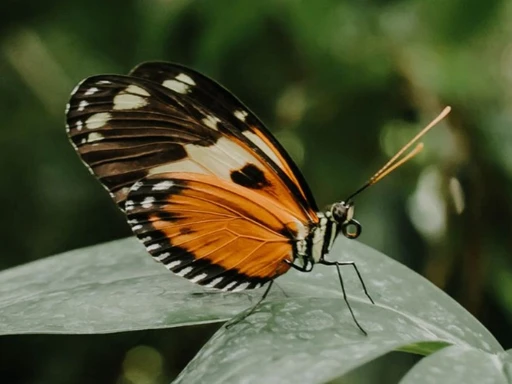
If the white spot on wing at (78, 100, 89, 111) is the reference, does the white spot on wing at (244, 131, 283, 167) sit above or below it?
below

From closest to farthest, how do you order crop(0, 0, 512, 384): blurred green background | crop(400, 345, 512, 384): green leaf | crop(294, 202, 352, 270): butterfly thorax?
crop(400, 345, 512, 384): green leaf, crop(294, 202, 352, 270): butterfly thorax, crop(0, 0, 512, 384): blurred green background

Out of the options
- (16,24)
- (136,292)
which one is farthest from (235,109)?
(16,24)

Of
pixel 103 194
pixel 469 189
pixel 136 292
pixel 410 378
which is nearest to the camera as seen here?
pixel 410 378

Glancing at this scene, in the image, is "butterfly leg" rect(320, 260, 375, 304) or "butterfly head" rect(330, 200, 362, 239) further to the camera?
"butterfly head" rect(330, 200, 362, 239)

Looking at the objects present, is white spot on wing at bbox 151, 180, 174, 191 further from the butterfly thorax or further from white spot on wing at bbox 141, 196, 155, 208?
the butterfly thorax

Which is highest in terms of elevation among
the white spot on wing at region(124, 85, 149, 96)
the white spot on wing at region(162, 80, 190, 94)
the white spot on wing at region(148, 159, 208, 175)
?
the white spot on wing at region(162, 80, 190, 94)

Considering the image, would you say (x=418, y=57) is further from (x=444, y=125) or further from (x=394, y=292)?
(x=394, y=292)

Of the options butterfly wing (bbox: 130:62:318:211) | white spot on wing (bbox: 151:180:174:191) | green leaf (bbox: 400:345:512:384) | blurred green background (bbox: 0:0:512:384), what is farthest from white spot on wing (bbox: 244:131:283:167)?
blurred green background (bbox: 0:0:512:384)

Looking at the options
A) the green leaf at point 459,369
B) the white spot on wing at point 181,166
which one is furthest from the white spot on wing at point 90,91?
the green leaf at point 459,369

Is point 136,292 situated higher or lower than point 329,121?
lower
